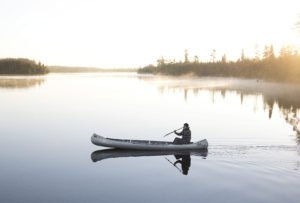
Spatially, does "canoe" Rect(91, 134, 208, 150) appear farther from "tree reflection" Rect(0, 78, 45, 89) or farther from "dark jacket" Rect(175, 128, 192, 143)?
"tree reflection" Rect(0, 78, 45, 89)

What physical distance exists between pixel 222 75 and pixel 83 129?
511 feet

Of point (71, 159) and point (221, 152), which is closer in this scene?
point (71, 159)

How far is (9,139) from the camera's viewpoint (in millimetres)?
34125

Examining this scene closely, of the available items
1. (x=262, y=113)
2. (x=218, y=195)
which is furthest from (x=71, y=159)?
(x=262, y=113)

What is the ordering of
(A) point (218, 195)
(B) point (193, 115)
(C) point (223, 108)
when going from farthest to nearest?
(C) point (223, 108), (B) point (193, 115), (A) point (218, 195)

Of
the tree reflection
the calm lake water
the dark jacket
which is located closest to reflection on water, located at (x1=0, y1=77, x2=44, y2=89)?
the tree reflection

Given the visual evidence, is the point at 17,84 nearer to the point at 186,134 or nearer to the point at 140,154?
the point at 140,154

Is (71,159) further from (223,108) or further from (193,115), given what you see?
(223,108)

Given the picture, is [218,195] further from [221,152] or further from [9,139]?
[9,139]

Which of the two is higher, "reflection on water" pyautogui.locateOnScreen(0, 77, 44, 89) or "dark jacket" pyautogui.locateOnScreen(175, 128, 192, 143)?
"reflection on water" pyautogui.locateOnScreen(0, 77, 44, 89)

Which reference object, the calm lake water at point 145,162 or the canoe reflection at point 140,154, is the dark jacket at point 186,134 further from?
the calm lake water at point 145,162

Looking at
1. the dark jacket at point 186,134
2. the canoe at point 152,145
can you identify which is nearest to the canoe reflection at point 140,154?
the canoe at point 152,145

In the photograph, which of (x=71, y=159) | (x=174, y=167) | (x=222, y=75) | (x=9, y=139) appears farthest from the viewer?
(x=222, y=75)

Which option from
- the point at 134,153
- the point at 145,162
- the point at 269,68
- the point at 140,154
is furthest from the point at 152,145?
the point at 269,68
